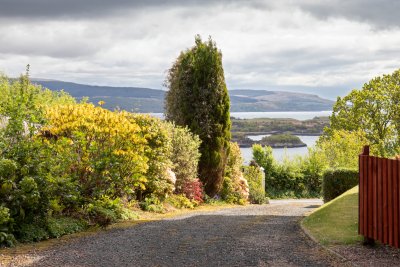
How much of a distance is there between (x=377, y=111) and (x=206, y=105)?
25.6m

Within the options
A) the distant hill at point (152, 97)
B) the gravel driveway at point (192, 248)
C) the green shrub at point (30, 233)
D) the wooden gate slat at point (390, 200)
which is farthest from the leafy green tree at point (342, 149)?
the distant hill at point (152, 97)

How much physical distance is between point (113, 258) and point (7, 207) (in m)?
2.67

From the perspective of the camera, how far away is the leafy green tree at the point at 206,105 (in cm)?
2195

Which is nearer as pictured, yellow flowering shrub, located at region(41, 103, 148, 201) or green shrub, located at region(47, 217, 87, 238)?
green shrub, located at region(47, 217, 87, 238)

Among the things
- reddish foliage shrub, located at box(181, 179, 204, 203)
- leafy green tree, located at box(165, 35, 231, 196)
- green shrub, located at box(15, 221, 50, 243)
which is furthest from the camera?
leafy green tree, located at box(165, 35, 231, 196)

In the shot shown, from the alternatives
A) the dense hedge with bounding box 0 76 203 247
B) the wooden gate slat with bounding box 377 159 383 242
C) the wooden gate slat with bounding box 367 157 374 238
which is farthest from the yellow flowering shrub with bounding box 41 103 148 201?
the wooden gate slat with bounding box 377 159 383 242

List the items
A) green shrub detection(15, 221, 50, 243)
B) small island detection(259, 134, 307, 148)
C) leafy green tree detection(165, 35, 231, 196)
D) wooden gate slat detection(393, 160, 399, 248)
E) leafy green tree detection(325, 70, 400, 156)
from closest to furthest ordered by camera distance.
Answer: wooden gate slat detection(393, 160, 399, 248), green shrub detection(15, 221, 50, 243), leafy green tree detection(165, 35, 231, 196), leafy green tree detection(325, 70, 400, 156), small island detection(259, 134, 307, 148)

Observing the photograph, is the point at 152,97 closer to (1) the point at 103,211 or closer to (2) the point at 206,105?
(2) the point at 206,105

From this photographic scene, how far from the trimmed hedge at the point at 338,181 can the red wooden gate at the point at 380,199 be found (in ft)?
35.8

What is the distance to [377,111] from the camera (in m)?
43.2

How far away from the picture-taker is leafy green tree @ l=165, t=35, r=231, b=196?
21953 millimetres

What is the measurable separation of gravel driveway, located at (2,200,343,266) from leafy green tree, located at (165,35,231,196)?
9524 mm

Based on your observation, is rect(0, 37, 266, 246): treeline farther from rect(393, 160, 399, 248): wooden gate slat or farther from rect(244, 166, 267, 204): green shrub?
rect(244, 166, 267, 204): green shrub

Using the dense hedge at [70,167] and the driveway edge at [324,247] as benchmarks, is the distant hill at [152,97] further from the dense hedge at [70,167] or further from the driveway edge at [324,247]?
the driveway edge at [324,247]
